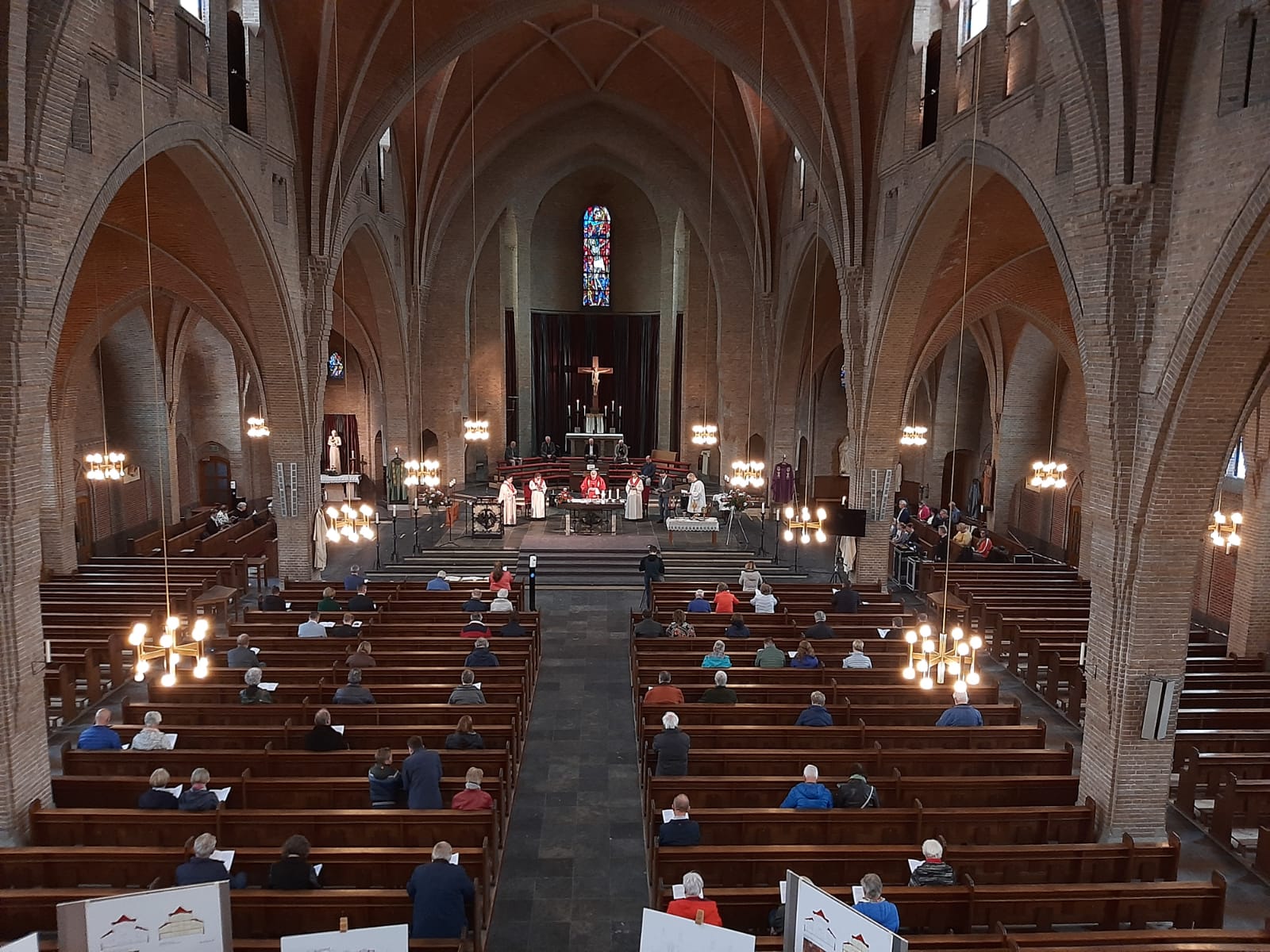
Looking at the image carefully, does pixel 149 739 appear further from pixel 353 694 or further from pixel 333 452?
pixel 333 452

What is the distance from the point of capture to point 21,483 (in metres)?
9.14

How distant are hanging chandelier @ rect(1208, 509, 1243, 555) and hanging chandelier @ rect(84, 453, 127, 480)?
74.9 ft

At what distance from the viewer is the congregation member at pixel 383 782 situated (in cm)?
848

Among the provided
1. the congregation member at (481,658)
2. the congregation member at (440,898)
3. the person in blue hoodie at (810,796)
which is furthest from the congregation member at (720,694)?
the congregation member at (440,898)

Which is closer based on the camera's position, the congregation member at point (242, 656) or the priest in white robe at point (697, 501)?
the congregation member at point (242, 656)

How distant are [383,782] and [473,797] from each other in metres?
0.93

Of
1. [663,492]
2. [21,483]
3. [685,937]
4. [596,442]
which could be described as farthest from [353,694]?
[596,442]

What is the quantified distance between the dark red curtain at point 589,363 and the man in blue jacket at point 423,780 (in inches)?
1060

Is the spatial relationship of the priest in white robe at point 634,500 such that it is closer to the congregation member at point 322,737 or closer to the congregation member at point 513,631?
the congregation member at point 513,631

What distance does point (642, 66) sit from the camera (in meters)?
26.4

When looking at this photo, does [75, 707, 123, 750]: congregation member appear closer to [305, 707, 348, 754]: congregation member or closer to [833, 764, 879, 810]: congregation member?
[305, 707, 348, 754]: congregation member

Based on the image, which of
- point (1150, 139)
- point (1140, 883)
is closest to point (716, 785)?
point (1140, 883)

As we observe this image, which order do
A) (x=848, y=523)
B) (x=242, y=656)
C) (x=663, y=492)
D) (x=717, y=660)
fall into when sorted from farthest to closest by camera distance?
(x=663, y=492), (x=848, y=523), (x=717, y=660), (x=242, y=656)

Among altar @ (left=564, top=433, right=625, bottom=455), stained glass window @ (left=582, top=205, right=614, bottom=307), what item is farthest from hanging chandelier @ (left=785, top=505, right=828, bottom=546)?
stained glass window @ (left=582, top=205, right=614, bottom=307)
